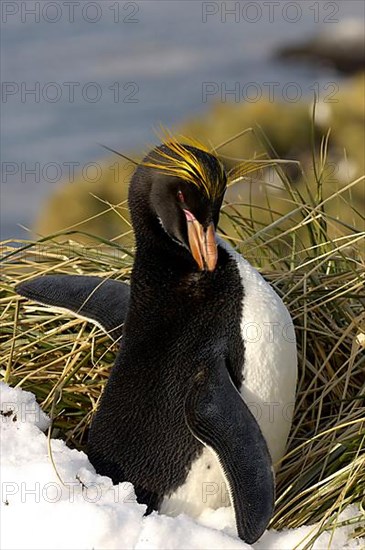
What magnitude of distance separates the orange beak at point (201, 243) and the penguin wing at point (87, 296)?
0.43m

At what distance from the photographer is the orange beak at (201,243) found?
7.34 ft

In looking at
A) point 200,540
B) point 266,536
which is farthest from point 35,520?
point 266,536

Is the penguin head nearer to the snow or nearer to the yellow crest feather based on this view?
the yellow crest feather

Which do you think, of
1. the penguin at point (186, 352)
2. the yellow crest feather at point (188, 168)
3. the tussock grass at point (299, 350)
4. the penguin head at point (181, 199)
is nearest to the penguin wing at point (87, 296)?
the tussock grass at point (299, 350)

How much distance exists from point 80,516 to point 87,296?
0.73 m

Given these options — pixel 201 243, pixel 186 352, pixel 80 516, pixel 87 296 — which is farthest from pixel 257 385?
pixel 87 296

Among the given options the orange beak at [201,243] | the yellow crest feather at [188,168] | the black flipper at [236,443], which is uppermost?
the yellow crest feather at [188,168]

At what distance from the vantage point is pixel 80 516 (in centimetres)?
211

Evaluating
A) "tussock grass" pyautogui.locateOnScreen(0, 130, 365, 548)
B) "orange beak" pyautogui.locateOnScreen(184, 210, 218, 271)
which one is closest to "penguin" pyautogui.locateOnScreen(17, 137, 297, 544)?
"orange beak" pyautogui.locateOnScreen(184, 210, 218, 271)

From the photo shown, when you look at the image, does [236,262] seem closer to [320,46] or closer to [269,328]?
[269,328]

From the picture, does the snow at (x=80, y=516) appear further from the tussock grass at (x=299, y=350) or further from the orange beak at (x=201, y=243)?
the orange beak at (x=201, y=243)

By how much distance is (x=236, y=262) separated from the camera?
2.39m

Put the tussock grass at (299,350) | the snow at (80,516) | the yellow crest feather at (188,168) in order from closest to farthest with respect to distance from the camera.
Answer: the snow at (80,516) → the yellow crest feather at (188,168) → the tussock grass at (299,350)

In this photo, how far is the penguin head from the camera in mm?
2234
